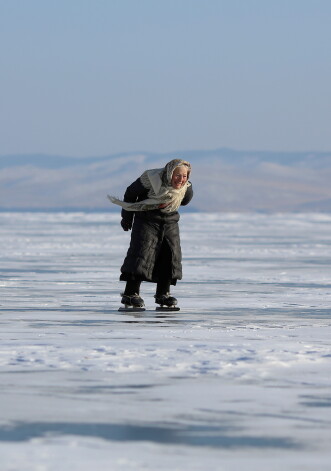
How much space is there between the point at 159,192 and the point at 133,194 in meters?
0.25

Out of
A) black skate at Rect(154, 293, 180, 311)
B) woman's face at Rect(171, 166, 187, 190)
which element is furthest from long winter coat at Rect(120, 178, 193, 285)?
woman's face at Rect(171, 166, 187, 190)

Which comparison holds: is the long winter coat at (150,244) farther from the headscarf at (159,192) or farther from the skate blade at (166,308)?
the skate blade at (166,308)

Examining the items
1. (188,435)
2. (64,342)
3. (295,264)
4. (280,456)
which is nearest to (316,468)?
(280,456)

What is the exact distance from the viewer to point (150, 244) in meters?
11.9

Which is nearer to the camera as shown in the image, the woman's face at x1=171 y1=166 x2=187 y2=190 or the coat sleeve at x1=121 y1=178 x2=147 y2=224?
the woman's face at x1=171 y1=166 x2=187 y2=190

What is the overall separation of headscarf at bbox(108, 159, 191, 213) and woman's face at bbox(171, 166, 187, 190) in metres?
0.04

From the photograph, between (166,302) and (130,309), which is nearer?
(130,309)

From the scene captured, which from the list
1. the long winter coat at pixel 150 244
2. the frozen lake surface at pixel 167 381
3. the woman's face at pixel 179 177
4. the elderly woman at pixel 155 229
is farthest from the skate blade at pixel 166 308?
the woman's face at pixel 179 177

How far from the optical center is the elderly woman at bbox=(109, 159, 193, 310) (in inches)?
466

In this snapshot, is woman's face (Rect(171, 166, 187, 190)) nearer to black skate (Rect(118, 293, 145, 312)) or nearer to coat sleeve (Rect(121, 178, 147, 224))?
coat sleeve (Rect(121, 178, 147, 224))

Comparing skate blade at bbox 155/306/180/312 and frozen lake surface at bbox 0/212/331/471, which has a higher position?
skate blade at bbox 155/306/180/312

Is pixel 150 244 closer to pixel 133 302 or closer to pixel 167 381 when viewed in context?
pixel 133 302

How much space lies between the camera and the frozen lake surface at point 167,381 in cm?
511

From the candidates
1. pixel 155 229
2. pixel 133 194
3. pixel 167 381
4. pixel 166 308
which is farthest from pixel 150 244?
pixel 167 381
